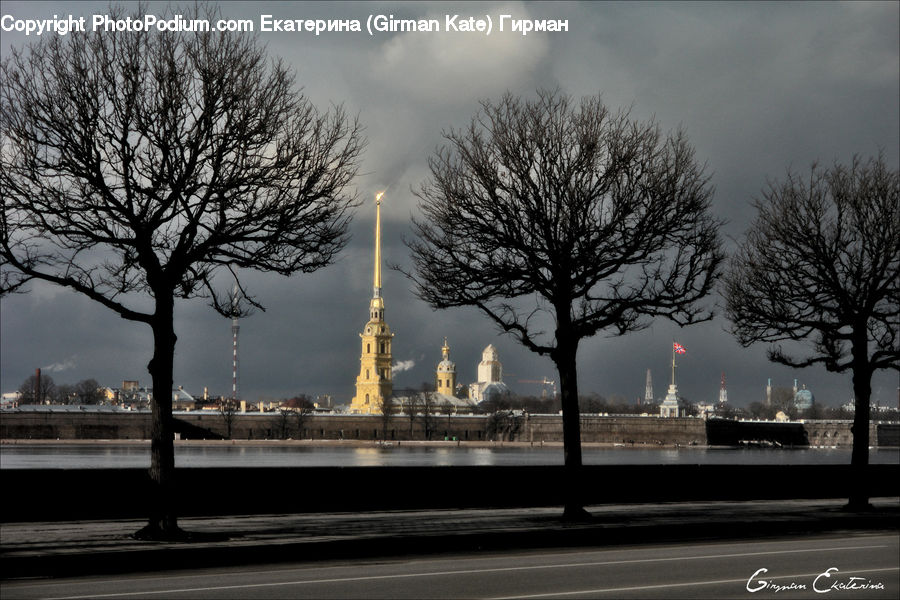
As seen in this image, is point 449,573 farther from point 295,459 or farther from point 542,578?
point 295,459

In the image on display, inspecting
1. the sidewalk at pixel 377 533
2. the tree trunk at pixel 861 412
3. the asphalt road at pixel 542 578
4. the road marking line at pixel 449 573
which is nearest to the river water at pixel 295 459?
the tree trunk at pixel 861 412

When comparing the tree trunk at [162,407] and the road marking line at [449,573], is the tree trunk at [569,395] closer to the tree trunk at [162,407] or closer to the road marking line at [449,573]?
the road marking line at [449,573]

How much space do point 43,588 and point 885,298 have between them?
75.6ft

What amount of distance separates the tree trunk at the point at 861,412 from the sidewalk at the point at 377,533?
1.05 meters

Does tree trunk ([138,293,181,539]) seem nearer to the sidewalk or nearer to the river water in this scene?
the sidewalk

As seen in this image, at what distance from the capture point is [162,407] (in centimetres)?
2019

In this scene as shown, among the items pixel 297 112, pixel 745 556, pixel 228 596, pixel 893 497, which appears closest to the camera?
pixel 228 596

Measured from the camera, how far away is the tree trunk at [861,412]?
2892 centimetres

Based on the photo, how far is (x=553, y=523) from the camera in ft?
75.3

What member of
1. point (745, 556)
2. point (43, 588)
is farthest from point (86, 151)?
point (745, 556)

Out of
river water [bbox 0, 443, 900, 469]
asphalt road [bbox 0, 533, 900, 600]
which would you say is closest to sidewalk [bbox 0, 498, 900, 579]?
asphalt road [bbox 0, 533, 900, 600]

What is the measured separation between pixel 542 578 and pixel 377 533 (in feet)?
17.2

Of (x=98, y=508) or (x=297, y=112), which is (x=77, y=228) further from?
(x=98, y=508)

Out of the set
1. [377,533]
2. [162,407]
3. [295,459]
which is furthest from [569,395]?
[295,459]
